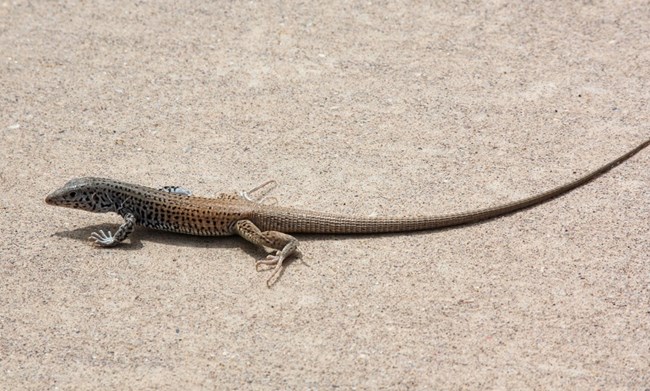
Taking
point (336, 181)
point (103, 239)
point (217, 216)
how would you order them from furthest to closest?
point (336, 181), point (103, 239), point (217, 216)

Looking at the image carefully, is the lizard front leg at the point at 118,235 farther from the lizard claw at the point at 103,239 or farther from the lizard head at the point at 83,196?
the lizard head at the point at 83,196

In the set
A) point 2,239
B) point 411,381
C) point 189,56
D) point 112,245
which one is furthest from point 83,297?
point 189,56

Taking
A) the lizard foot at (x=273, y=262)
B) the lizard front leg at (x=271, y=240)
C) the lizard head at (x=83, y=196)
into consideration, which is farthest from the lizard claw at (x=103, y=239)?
the lizard foot at (x=273, y=262)

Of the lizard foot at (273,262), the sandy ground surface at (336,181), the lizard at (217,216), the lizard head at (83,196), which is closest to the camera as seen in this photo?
the sandy ground surface at (336,181)

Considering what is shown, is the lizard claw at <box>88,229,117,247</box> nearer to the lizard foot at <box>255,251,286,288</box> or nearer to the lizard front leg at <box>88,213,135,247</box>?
the lizard front leg at <box>88,213,135,247</box>

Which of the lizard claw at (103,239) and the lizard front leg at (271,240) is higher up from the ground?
the lizard front leg at (271,240)

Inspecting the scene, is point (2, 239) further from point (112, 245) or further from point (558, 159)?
point (558, 159)

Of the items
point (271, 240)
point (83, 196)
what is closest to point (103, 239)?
point (83, 196)

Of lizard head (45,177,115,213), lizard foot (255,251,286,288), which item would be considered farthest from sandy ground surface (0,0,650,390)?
lizard head (45,177,115,213)

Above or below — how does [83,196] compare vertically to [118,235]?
above

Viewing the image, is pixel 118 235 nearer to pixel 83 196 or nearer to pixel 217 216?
A: pixel 83 196
